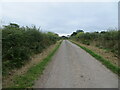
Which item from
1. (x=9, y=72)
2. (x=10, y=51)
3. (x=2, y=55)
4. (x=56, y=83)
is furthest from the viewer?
(x=10, y=51)

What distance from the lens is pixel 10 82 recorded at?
4.54m

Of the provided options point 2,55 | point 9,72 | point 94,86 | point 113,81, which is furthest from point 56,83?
point 2,55

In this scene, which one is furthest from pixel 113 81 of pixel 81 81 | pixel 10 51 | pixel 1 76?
pixel 10 51

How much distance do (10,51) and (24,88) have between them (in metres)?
3.23

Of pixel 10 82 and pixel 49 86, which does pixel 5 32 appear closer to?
pixel 10 82

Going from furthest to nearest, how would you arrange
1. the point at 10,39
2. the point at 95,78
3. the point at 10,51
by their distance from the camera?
the point at 10,39 → the point at 10,51 → the point at 95,78

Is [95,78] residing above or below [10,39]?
below

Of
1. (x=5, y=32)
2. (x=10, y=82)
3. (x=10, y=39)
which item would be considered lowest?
(x=10, y=82)

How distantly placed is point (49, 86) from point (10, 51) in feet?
11.8

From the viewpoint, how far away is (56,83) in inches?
168

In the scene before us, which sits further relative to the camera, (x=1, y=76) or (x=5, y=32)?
(x=5, y=32)

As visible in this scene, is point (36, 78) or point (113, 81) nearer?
point (113, 81)

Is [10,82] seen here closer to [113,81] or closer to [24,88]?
[24,88]

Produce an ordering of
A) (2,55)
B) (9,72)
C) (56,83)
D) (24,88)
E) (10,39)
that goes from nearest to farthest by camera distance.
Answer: (24,88), (56,83), (9,72), (2,55), (10,39)
